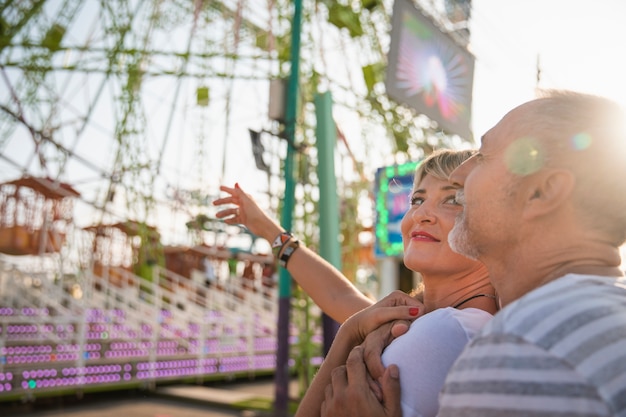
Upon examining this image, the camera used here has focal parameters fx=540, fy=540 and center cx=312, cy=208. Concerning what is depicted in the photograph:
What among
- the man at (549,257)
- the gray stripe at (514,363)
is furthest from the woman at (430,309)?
the gray stripe at (514,363)

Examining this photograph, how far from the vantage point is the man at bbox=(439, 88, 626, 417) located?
2.35 feet

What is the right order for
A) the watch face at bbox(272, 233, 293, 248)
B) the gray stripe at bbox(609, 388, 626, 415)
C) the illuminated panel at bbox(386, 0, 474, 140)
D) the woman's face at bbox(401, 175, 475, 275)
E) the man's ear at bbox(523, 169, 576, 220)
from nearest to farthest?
the gray stripe at bbox(609, 388, 626, 415)
the man's ear at bbox(523, 169, 576, 220)
the woman's face at bbox(401, 175, 475, 275)
the watch face at bbox(272, 233, 293, 248)
the illuminated panel at bbox(386, 0, 474, 140)

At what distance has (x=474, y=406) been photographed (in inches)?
29.5

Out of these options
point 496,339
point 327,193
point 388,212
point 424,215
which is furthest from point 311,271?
point 388,212

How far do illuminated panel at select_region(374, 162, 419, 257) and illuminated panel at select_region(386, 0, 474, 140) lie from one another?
6.82 feet

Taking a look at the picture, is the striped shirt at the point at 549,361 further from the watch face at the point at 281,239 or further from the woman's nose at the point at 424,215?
the watch face at the point at 281,239

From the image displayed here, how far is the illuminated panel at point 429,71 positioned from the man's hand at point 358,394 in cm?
764

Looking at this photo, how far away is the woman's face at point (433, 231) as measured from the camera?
1.38 m

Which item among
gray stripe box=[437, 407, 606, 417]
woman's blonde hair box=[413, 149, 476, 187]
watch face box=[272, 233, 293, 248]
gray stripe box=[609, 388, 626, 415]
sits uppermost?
woman's blonde hair box=[413, 149, 476, 187]

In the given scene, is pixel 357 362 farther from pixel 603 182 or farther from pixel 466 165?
pixel 603 182

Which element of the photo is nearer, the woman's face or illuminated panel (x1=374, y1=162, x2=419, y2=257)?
the woman's face

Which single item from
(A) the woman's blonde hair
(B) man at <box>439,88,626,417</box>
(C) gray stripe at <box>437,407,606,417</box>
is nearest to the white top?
(B) man at <box>439,88,626,417</box>

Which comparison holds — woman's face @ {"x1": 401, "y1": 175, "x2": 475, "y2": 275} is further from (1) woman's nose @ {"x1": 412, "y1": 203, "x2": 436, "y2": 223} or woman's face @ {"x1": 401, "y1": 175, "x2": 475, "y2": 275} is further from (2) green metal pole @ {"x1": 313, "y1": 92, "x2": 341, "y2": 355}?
(2) green metal pole @ {"x1": 313, "y1": 92, "x2": 341, "y2": 355}

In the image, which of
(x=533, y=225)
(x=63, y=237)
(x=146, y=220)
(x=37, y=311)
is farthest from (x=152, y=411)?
(x=146, y=220)
